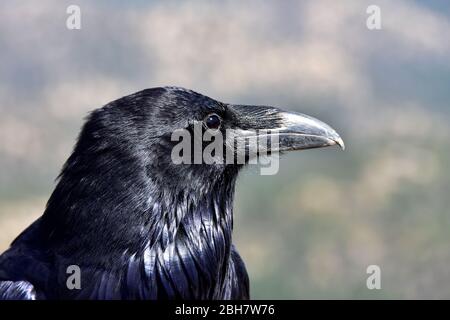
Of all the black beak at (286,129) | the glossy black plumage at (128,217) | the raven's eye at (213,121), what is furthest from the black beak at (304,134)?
the glossy black plumage at (128,217)

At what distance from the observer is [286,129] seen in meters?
5.15

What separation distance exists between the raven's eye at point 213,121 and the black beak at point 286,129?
15cm

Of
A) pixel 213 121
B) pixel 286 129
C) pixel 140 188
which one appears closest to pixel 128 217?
pixel 140 188

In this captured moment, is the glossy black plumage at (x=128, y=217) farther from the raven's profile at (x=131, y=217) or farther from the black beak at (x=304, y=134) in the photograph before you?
the black beak at (x=304, y=134)

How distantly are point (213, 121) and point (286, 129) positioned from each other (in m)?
→ 0.42

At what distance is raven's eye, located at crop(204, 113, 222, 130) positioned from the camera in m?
4.97

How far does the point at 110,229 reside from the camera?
4598 millimetres

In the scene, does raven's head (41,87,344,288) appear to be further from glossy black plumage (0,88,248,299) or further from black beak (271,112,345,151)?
black beak (271,112,345,151)

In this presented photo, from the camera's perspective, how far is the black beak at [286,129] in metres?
5.08

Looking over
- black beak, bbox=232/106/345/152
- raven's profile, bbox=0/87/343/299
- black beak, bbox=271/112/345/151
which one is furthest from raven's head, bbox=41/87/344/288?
black beak, bbox=271/112/345/151

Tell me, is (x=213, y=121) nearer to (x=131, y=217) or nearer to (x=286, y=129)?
(x=286, y=129)

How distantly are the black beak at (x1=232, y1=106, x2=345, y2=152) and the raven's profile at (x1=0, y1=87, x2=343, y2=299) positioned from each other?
238 mm
